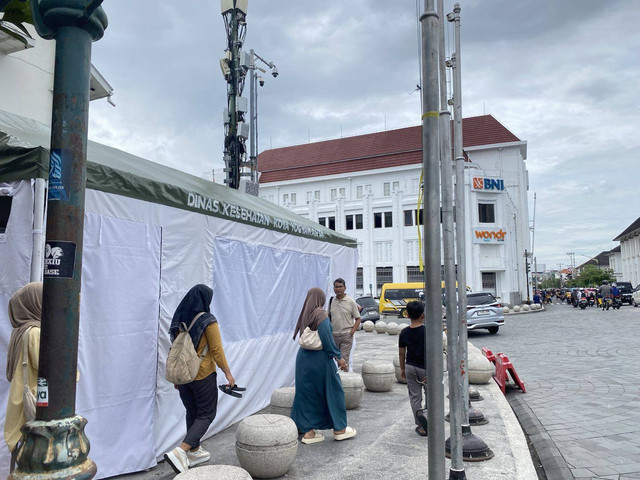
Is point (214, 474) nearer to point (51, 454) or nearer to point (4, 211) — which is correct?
point (51, 454)

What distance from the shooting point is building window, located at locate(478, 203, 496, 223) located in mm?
41969

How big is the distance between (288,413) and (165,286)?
234 centimetres

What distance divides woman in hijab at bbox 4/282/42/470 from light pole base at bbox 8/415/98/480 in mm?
1687

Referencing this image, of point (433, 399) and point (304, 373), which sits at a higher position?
point (433, 399)

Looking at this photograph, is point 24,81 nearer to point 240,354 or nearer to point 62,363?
point 240,354

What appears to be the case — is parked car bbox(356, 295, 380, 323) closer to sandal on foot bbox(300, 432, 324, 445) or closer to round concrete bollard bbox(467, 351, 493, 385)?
round concrete bollard bbox(467, 351, 493, 385)

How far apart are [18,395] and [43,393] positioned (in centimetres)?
196

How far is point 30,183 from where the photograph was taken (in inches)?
163

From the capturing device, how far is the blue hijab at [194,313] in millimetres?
4652

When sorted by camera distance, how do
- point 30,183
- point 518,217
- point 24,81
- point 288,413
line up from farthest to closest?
point 518,217, point 24,81, point 288,413, point 30,183

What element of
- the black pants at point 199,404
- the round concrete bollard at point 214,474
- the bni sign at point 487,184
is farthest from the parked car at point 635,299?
the round concrete bollard at point 214,474

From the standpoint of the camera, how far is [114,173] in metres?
4.79

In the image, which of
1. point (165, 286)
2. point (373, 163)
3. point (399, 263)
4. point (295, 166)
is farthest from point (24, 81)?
point (295, 166)

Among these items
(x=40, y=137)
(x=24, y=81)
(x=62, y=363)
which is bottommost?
(x=62, y=363)
